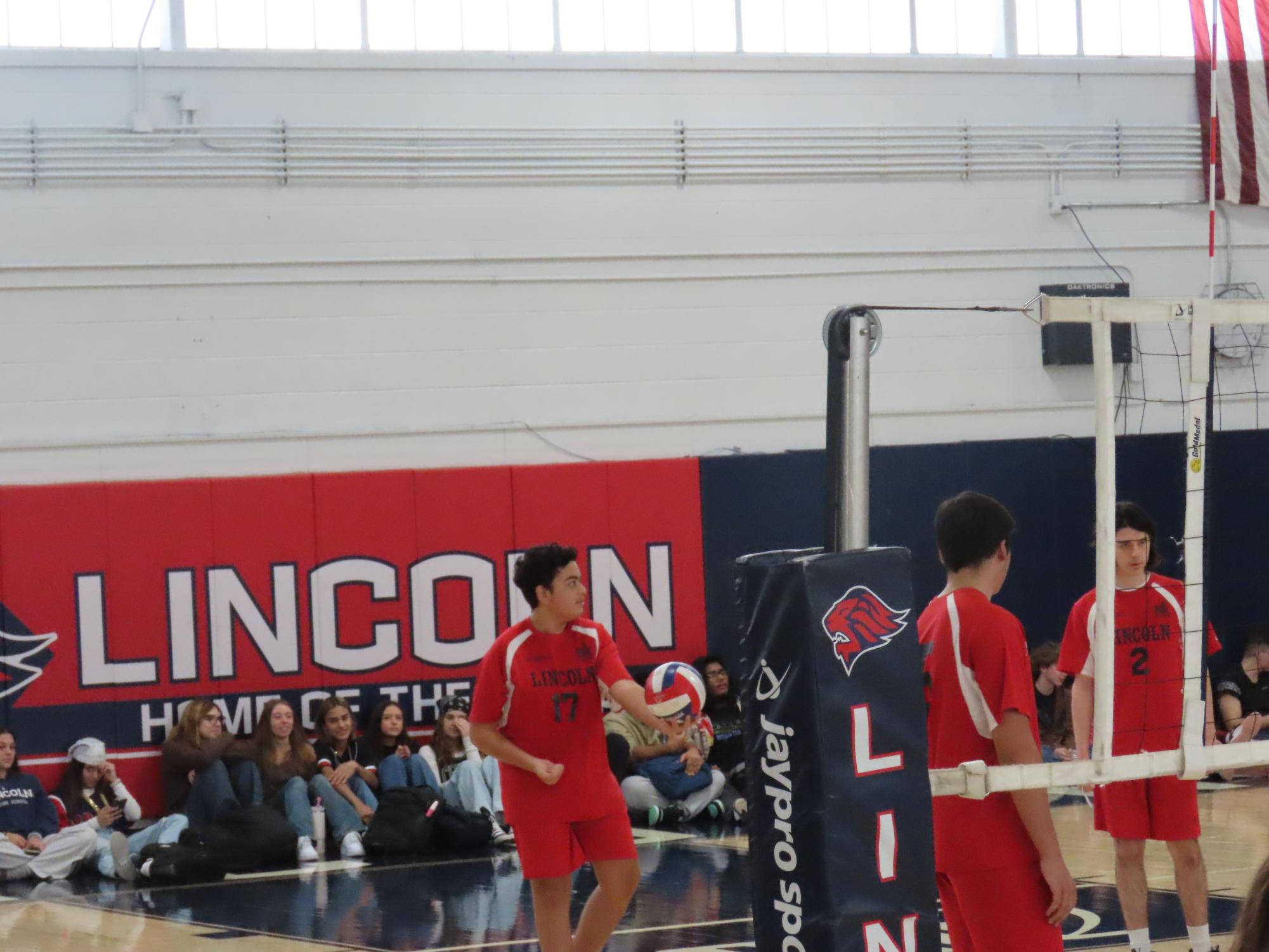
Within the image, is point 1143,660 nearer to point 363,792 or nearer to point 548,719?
point 548,719

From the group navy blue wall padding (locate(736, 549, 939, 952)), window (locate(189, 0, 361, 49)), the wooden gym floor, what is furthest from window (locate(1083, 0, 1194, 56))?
navy blue wall padding (locate(736, 549, 939, 952))

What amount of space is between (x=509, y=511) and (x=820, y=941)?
8465mm

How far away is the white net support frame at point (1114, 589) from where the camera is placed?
13.4 ft

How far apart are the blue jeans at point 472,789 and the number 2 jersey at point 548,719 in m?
5.27

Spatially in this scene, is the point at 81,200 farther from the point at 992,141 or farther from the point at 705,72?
the point at 992,141

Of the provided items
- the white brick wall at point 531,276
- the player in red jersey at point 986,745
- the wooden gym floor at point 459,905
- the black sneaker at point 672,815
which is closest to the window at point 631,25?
the white brick wall at point 531,276

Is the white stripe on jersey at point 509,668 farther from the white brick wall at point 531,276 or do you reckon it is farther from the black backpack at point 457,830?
the white brick wall at point 531,276

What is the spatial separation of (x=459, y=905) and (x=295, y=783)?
2.65 meters

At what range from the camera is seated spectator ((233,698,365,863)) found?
10.6m

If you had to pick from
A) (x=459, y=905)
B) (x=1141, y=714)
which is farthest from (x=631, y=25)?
(x=1141, y=714)

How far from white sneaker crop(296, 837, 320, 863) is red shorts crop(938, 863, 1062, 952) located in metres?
6.92

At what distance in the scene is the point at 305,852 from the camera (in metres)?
10.3

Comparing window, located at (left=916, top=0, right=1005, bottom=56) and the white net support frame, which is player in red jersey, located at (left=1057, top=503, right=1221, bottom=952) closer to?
the white net support frame

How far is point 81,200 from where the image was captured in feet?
37.9
